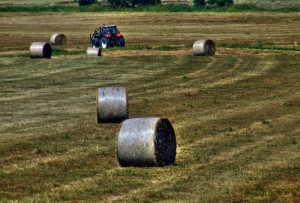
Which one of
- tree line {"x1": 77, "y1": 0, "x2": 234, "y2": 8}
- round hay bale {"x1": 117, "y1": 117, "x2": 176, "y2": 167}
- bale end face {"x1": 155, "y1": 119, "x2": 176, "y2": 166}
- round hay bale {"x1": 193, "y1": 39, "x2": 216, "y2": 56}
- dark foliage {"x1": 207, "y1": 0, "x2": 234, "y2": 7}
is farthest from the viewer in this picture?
tree line {"x1": 77, "y1": 0, "x2": 234, "y2": 8}

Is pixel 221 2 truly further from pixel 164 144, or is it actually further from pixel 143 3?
pixel 164 144

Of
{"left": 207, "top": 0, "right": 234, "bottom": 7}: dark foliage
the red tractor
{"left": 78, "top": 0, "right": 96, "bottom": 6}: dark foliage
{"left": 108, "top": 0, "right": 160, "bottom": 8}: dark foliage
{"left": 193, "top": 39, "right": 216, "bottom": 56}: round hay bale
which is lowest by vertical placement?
{"left": 78, "top": 0, "right": 96, "bottom": 6}: dark foliage

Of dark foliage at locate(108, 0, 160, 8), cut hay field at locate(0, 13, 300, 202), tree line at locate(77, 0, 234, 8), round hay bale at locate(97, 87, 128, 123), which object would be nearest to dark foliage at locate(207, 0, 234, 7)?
tree line at locate(77, 0, 234, 8)

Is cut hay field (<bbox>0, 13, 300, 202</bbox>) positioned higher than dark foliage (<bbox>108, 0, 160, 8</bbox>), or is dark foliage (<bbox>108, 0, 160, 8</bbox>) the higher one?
cut hay field (<bbox>0, 13, 300, 202</bbox>)

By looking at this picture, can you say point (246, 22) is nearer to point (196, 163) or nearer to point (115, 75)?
point (115, 75)

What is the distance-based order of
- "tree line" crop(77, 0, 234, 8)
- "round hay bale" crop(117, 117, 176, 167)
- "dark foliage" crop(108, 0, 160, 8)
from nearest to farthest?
"round hay bale" crop(117, 117, 176, 167) < "tree line" crop(77, 0, 234, 8) < "dark foliage" crop(108, 0, 160, 8)

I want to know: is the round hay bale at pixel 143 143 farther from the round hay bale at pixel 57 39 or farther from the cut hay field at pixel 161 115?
the round hay bale at pixel 57 39

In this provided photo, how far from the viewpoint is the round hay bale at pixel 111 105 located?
28.9 m

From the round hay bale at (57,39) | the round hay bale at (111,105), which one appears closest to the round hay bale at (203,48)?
the round hay bale at (57,39)

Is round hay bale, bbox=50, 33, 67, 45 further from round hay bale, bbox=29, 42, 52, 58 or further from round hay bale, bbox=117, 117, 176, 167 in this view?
round hay bale, bbox=117, 117, 176, 167

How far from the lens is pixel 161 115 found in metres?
31.8

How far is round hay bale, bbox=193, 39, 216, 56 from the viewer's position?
59656 millimetres

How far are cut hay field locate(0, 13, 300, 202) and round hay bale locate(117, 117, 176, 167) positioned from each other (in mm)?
325

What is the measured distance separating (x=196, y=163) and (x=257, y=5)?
11071cm
